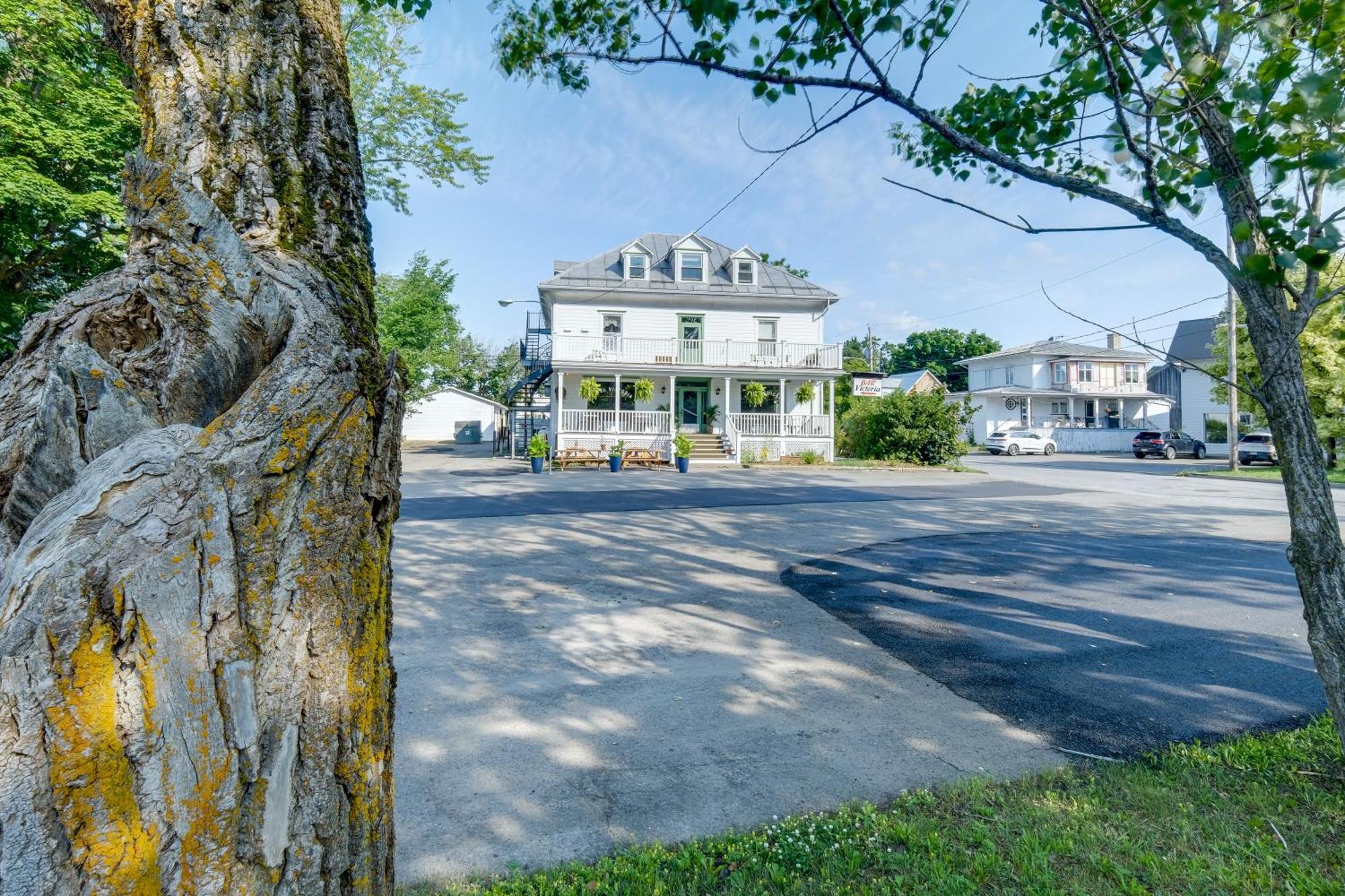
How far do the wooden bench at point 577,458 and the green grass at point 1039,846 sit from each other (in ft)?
63.3

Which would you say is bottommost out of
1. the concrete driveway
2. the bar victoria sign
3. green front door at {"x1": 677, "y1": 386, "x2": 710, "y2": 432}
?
the concrete driveway

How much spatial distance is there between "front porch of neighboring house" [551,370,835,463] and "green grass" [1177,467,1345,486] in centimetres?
1175

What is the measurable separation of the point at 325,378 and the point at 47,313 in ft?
1.83

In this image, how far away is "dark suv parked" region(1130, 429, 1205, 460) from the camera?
105 feet

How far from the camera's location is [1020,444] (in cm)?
3678

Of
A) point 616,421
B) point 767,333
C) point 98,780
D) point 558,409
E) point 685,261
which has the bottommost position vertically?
point 98,780

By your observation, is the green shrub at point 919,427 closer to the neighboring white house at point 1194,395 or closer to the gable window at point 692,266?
the gable window at point 692,266

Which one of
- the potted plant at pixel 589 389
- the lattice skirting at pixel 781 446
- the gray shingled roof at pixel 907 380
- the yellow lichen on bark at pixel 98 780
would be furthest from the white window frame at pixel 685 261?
the gray shingled roof at pixel 907 380

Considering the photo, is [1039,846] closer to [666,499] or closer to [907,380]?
[666,499]

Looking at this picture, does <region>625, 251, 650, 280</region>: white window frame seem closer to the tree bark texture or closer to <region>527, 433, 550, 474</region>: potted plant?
<region>527, 433, 550, 474</region>: potted plant

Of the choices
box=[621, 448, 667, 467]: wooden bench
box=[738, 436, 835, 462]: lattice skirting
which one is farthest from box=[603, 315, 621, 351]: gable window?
box=[738, 436, 835, 462]: lattice skirting

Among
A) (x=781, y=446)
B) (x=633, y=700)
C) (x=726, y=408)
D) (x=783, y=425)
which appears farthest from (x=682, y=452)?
(x=633, y=700)

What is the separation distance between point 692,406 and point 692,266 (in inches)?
224

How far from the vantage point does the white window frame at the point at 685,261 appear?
83.8 ft
